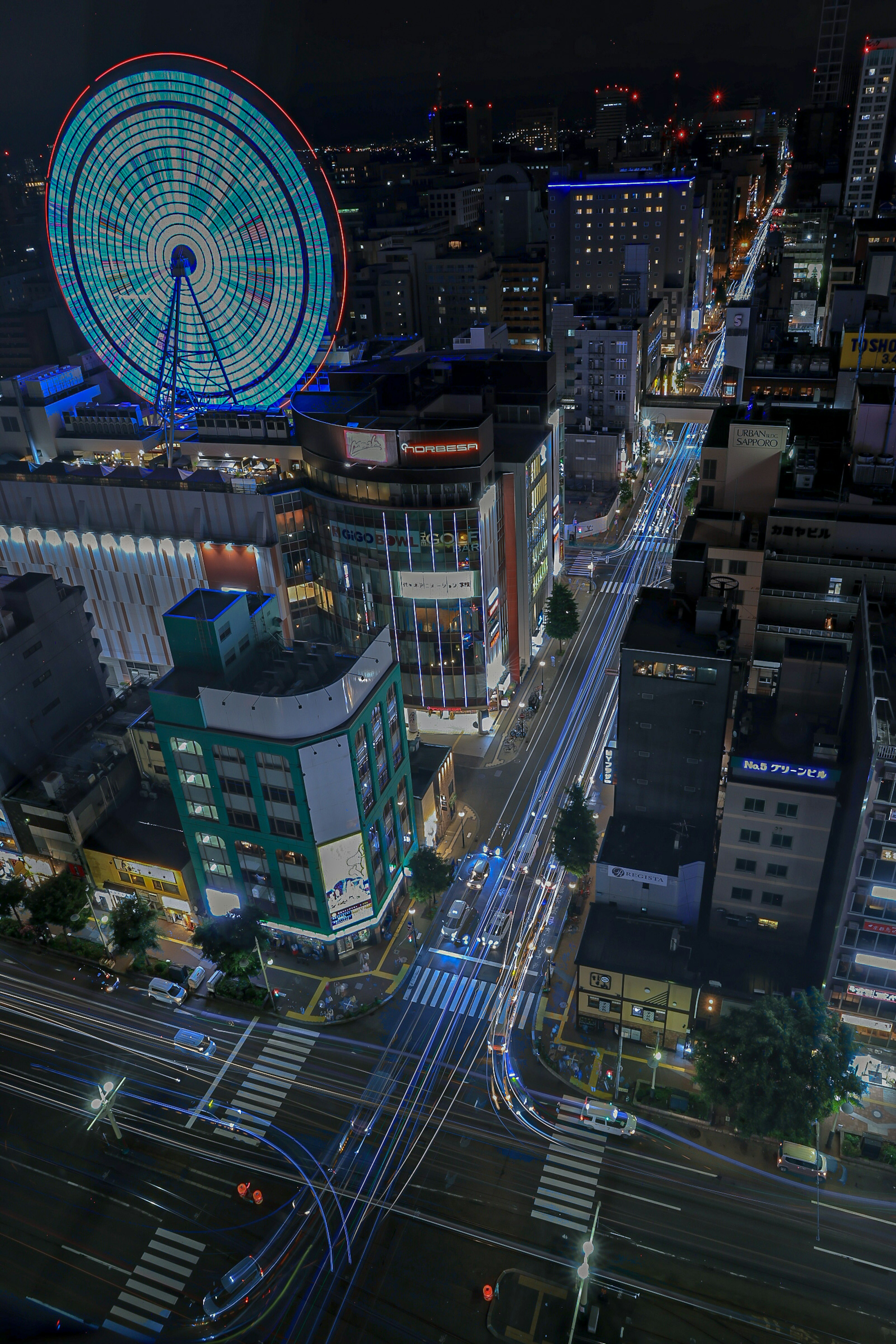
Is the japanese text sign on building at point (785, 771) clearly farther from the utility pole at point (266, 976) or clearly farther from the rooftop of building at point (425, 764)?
the utility pole at point (266, 976)

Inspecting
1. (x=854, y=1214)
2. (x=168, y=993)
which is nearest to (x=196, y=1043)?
(x=168, y=993)

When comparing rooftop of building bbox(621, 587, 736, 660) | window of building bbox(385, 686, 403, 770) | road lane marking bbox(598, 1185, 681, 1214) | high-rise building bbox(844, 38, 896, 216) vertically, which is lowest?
road lane marking bbox(598, 1185, 681, 1214)

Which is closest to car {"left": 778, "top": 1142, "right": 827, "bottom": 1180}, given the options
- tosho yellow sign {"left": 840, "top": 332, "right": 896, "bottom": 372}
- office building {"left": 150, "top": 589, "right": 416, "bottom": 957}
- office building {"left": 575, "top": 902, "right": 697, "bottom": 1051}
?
office building {"left": 575, "top": 902, "right": 697, "bottom": 1051}

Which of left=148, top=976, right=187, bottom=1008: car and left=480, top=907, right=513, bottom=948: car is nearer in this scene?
left=148, top=976, right=187, bottom=1008: car

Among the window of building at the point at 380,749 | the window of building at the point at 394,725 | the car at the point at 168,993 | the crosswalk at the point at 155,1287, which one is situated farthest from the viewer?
the window of building at the point at 394,725

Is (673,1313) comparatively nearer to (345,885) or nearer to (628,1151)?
(628,1151)

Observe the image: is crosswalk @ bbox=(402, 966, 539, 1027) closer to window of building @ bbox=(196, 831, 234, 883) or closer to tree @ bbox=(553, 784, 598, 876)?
tree @ bbox=(553, 784, 598, 876)

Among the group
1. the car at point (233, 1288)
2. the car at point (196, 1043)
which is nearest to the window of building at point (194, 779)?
the car at point (196, 1043)
